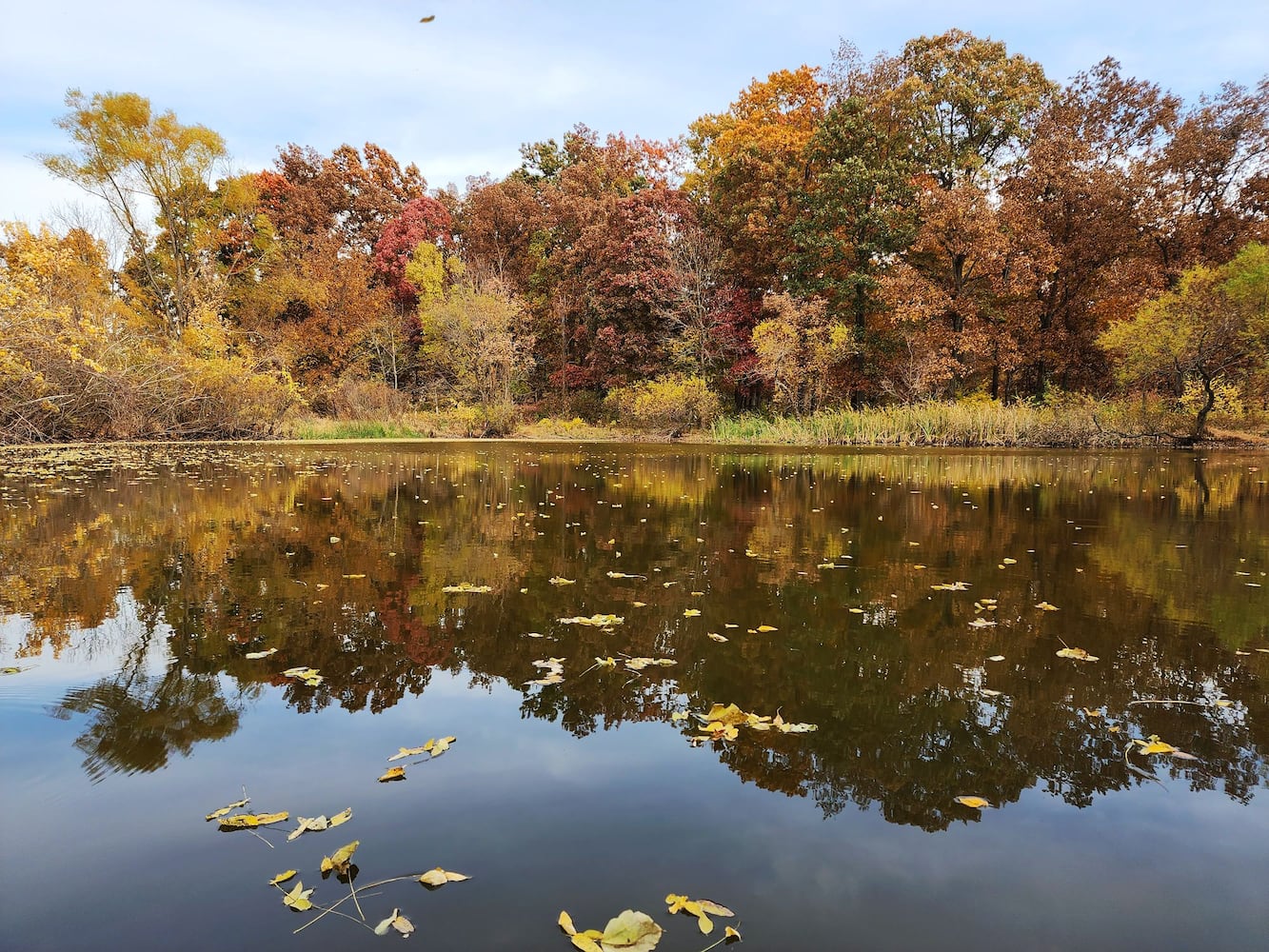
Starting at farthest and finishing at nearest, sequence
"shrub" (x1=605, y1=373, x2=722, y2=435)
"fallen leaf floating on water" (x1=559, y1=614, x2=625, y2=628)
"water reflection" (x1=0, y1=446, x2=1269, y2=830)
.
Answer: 1. "shrub" (x1=605, y1=373, x2=722, y2=435)
2. "fallen leaf floating on water" (x1=559, y1=614, x2=625, y2=628)
3. "water reflection" (x1=0, y1=446, x2=1269, y2=830)

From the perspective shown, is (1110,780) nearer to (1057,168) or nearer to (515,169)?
(1057,168)

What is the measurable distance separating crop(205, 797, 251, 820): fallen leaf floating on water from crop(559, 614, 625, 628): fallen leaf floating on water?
6.95ft

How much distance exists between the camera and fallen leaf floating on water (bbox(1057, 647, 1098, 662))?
3.69 meters

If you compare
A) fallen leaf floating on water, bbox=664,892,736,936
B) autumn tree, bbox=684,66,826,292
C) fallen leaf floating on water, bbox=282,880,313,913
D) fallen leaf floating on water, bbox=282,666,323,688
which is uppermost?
autumn tree, bbox=684,66,826,292

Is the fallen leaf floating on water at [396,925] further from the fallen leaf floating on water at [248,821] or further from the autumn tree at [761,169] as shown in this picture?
the autumn tree at [761,169]

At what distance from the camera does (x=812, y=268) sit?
27.6m

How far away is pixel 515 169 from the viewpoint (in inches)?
1612

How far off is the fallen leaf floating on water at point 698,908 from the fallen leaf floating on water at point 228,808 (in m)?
1.44

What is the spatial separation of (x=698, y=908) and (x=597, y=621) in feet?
8.13

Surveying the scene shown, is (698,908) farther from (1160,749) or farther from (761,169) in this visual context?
(761,169)

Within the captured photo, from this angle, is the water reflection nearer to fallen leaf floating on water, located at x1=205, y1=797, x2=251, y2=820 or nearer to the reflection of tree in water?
the reflection of tree in water

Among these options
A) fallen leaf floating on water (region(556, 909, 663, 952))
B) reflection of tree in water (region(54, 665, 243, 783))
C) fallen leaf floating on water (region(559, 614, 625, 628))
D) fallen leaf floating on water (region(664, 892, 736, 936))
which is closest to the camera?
fallen leaf floating on water (region(556, 909, 663, 952))

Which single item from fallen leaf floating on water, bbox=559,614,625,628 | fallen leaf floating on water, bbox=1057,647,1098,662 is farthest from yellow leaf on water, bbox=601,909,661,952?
fallen leaf floating on water, bbox=1057,647,1098,662

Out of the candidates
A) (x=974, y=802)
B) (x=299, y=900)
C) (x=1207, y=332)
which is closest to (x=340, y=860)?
(x=299, y=900)
